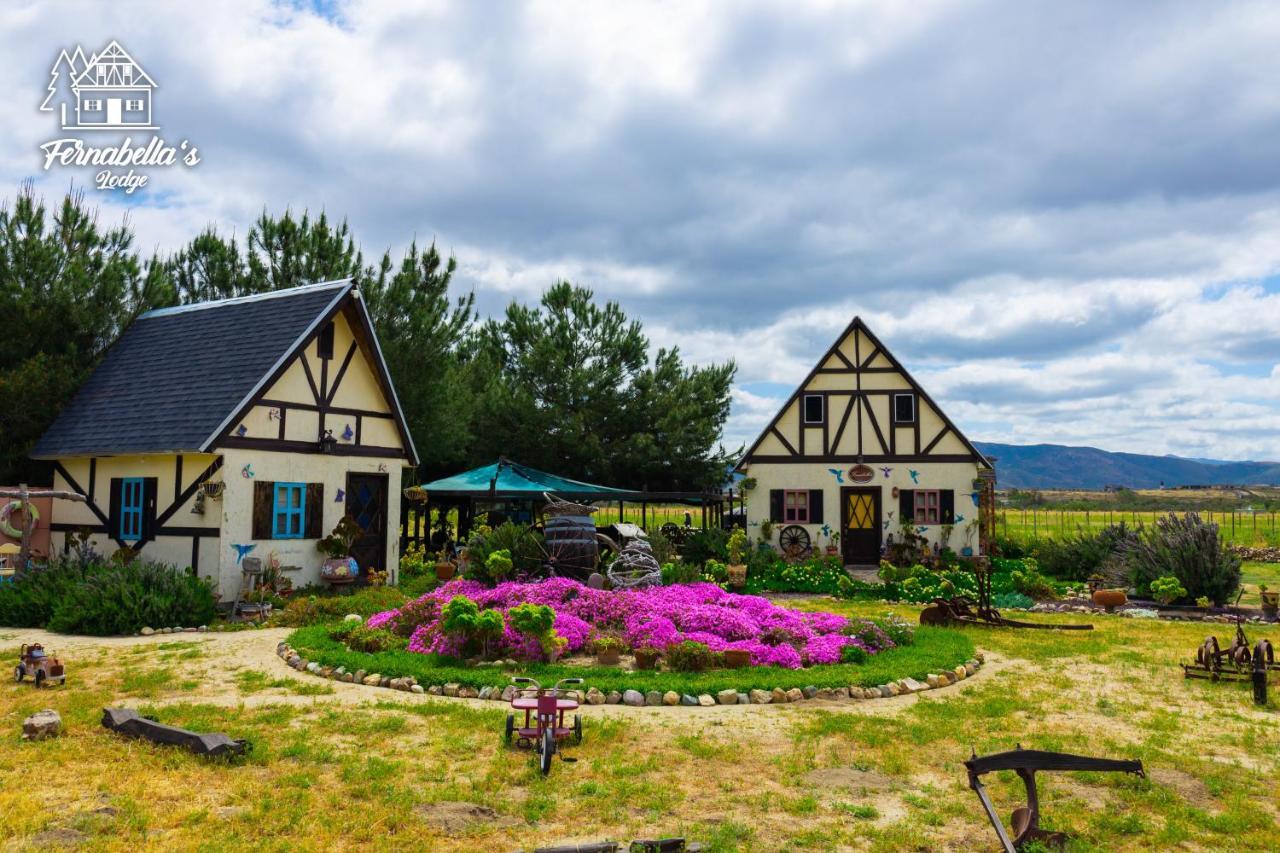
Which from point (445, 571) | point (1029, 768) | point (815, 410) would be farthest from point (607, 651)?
point (815, 410)

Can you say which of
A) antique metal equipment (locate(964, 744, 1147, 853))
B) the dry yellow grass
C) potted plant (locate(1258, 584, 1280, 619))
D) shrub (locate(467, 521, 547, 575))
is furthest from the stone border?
potted plant (locate(1258, 584, 1280, 619))

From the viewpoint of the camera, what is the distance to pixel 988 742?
7980 millimetres

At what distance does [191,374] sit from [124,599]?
18.1 ft

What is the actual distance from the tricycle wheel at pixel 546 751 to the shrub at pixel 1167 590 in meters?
14.5

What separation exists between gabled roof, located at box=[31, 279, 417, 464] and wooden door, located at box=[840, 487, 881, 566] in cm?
1216

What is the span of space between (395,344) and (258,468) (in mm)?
8881

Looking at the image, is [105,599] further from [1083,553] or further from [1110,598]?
[1083,553]

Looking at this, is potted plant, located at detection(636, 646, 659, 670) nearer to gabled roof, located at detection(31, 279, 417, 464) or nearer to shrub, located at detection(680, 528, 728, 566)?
gabled roof, located at detection(31, 279, 417, 464)

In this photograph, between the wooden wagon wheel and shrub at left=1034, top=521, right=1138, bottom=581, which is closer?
shrub at left=1034, top=521, right=1138, bottom=581

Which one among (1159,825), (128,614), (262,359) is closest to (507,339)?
(262,359)

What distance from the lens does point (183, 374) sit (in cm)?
1791

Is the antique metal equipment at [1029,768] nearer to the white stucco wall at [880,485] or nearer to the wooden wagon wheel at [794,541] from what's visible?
the wooden wagon wheel at [794,541]

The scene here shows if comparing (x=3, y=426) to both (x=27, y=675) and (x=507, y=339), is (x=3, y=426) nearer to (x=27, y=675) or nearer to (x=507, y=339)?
(x=27, y=675)

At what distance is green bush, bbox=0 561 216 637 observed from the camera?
13.6 metres
